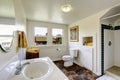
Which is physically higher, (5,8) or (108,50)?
(5,8)

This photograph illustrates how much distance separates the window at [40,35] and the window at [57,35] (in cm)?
44

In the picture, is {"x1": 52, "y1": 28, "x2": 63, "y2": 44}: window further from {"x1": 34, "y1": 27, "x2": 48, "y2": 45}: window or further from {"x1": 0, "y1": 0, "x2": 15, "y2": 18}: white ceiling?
{"x1": 0, "y1": 0, "x2": 15, "y2": 18}: white ceiling

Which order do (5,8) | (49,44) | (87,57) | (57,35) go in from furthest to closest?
(57,35) < (49,44) < (87,57) < (5,8)

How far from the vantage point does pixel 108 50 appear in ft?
9.16

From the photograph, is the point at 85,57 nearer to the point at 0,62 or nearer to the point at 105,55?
the point at 105,55

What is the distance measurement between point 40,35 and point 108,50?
9.66 feet

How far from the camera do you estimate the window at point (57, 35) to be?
13.5ft

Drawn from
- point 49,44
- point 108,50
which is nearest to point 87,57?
point 108,50

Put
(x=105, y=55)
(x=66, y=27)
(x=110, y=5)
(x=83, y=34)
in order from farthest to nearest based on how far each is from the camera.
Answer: (x=66, y=27), (x=83, y=34), (x=105, y=55), (x=110, y=5)

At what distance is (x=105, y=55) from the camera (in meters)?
2.65

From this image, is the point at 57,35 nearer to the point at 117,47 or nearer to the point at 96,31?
the point at 96,31

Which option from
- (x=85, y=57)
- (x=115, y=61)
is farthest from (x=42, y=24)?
(x=115, y=61)

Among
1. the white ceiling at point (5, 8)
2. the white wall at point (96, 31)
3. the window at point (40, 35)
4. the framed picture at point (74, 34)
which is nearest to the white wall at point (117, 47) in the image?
the white wall at point (96, 31)

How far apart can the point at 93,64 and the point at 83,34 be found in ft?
3.89
